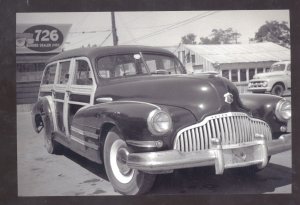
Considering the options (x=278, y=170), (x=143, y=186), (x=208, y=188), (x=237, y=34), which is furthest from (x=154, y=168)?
(x=237, y=34)

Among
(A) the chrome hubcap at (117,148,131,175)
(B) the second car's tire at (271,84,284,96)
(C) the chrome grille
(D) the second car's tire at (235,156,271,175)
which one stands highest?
(B) the second car's tire at (271,84,284,96)

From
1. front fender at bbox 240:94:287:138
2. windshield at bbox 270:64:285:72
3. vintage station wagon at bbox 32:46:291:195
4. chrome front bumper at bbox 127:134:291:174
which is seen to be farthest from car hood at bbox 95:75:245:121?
windshield at bbox 270:64:285:72

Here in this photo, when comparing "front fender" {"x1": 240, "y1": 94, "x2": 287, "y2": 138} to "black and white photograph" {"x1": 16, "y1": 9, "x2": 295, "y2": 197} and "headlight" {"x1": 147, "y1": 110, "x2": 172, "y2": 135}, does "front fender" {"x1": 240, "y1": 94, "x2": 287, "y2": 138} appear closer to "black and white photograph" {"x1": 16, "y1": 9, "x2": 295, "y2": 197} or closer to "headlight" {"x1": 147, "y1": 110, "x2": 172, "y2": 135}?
"black and white photograph" {"x1": 16, "y1": 9, "x2": 295, "y2": 197}

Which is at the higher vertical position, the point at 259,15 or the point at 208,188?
the point at 259,15

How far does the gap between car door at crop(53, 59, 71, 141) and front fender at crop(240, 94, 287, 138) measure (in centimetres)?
208

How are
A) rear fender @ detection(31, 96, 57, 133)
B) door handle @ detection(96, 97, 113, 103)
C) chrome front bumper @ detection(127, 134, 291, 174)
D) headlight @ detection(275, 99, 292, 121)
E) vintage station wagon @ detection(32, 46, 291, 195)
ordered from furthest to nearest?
rear fender @ detection(31, 96, 57, 133) < headlight @ detection(275, 99, 292, 121) < door handle @ detection(96, 97, 113, 103) < vintage station wagon @ detection(32, 46, 291, 195) < chrome front bumper @ detection(127, 134, 291, 174)

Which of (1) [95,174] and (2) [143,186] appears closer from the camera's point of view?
(2) [143,186]

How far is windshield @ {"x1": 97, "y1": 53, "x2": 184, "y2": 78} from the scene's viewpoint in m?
3.71

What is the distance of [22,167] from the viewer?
400 centimetres

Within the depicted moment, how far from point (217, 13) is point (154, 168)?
6.94ft

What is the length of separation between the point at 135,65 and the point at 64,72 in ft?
3.01

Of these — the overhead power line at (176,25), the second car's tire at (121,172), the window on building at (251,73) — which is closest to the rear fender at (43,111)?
the second car's tire at (121,172)

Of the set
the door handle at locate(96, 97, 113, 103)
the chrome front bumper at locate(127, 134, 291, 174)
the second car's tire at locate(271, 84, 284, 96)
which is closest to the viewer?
the chrome front bumper at locate(127, 134, 291, 174)

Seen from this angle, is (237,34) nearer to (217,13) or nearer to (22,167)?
(217,13)
